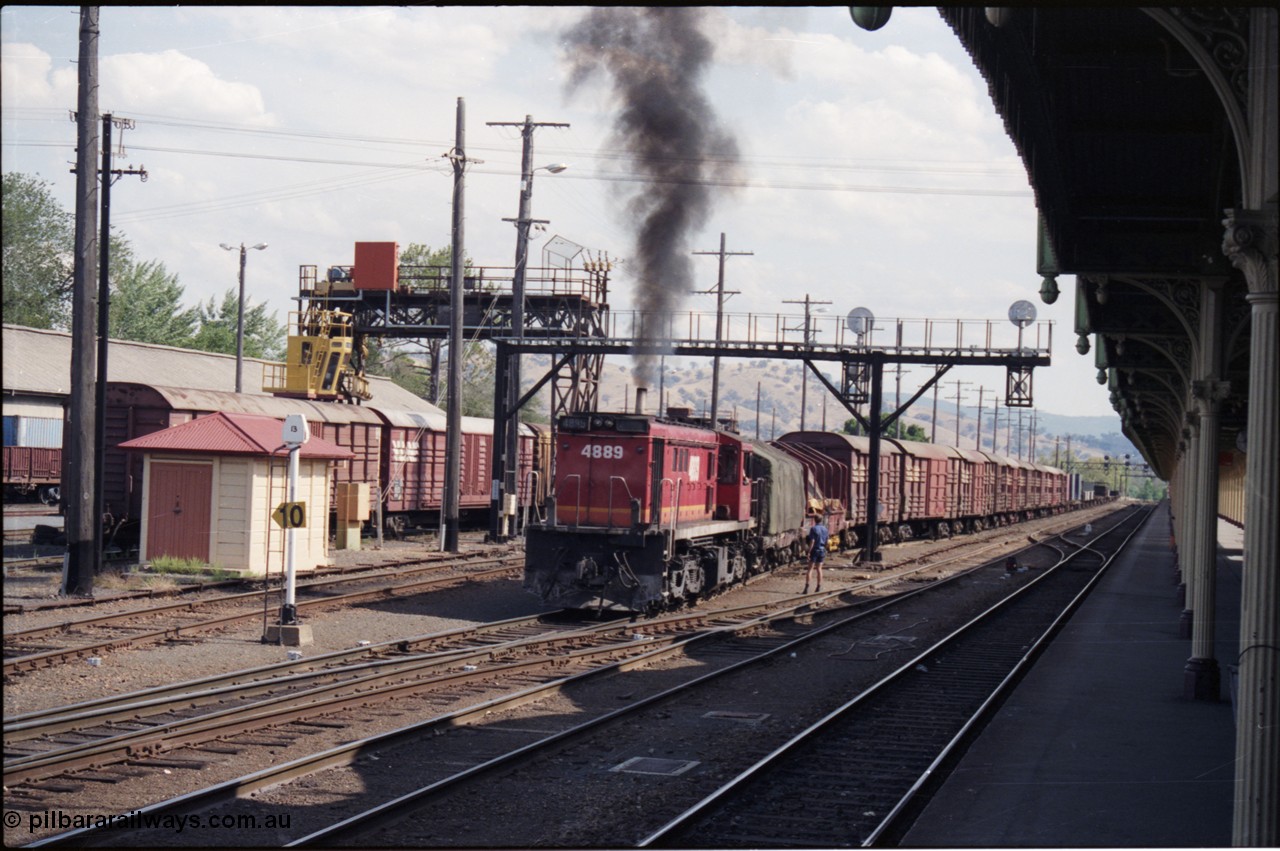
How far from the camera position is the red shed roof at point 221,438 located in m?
22.7

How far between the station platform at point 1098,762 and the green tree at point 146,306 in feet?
182

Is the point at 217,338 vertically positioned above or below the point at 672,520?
above

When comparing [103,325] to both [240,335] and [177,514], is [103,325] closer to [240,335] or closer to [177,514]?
[177,514]

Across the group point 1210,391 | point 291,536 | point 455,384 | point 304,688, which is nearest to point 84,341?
point 291,536

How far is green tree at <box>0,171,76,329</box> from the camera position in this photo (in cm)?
4919

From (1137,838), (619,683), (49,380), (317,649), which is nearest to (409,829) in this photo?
(1137,838)

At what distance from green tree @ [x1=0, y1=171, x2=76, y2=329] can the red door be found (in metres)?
28.2

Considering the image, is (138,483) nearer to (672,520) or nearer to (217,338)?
(672,520)

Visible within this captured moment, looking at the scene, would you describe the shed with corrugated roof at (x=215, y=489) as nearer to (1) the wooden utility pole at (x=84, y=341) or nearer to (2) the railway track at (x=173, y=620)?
(2) the railway track at (x=173, y=620)

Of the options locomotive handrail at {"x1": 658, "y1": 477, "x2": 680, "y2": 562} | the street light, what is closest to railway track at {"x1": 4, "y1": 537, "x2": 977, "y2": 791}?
locomotive handrail at {"x1": 658, "y1": 477, "x2": 680, "y2": 562}

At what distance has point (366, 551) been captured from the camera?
103ft

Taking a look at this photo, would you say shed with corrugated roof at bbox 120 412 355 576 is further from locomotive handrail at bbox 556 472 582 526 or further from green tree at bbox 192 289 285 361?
green tree at bbox 192 289 285 361

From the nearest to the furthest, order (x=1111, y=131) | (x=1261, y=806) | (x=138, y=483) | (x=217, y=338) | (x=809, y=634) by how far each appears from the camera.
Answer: (x=1261, y=806) < (x=1111, y=131) < (x=809, y=634) < (x=138, y=483) < (x=217, y=338)

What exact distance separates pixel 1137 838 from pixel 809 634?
1117cm
